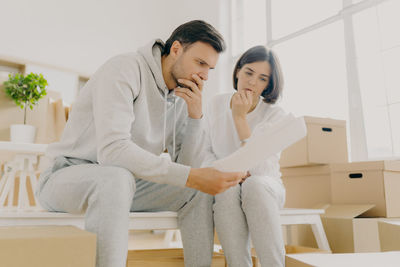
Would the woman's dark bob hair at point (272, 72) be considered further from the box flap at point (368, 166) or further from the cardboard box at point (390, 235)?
the cardboard box at point (390, 235)

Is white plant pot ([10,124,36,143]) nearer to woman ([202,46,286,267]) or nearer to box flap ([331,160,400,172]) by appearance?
woman ([202,46,286,267])

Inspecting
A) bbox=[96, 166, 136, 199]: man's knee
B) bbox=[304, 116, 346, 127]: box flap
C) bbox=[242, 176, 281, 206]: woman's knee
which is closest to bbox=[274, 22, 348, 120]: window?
bbox=[304, 116, 346, 127]: box flap

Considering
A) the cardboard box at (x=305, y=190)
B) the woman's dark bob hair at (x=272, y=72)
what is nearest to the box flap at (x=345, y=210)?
the cardboard box at (x=305, y=190)

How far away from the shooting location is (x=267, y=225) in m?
0.95

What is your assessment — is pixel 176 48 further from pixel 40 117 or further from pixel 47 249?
pixel 40 117

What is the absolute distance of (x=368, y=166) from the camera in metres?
1.57

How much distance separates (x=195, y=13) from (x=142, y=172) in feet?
10.0

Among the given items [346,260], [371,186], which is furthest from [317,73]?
[346,260]

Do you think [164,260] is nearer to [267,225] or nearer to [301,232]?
[267,225]

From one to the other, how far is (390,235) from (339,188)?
0.68 meters

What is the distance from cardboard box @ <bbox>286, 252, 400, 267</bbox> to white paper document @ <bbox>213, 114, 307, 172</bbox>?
0.22m

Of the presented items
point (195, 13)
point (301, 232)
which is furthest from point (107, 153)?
point (195, 13)

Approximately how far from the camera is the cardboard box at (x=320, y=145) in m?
1.74

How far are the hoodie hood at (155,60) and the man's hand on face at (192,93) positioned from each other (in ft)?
0.17
